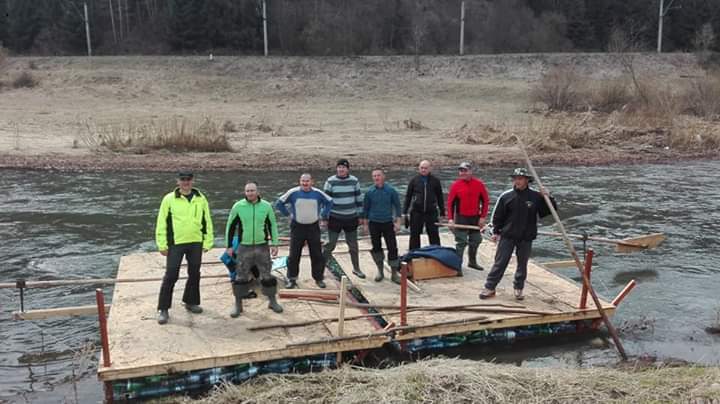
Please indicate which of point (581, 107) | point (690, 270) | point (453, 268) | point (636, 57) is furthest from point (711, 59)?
point (453, 268)

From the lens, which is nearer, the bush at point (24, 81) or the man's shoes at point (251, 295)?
the man's shoes at point (251, 295)

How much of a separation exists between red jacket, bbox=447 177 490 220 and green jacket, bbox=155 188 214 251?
13.0 ft

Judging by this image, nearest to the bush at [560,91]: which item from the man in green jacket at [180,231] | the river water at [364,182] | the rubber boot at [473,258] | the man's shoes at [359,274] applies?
the river water at [364,182]

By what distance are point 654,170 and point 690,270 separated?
12.3 metres

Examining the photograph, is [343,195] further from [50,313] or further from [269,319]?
[50,313]

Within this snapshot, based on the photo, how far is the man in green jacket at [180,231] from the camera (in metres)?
8.30

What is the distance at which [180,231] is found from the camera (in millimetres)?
8328

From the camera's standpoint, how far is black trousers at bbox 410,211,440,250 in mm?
10672

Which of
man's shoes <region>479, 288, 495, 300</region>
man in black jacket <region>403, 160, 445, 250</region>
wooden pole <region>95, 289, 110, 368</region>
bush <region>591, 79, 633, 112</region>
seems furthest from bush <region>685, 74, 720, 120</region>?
wooden pole <region>95, 289, 110, 368</region>

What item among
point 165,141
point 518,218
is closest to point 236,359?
A: point 518,218

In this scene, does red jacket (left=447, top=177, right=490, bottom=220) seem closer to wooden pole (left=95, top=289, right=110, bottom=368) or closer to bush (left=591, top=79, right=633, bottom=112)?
wooden pole (left=95, top=289, right=110, bottom=368)

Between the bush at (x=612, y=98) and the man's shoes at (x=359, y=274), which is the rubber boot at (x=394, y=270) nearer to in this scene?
the man's shoes at (x=359, y=274)

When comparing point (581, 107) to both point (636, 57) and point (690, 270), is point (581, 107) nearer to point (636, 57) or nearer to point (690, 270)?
point (636, 57)

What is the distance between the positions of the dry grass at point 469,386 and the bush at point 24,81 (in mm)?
39058
